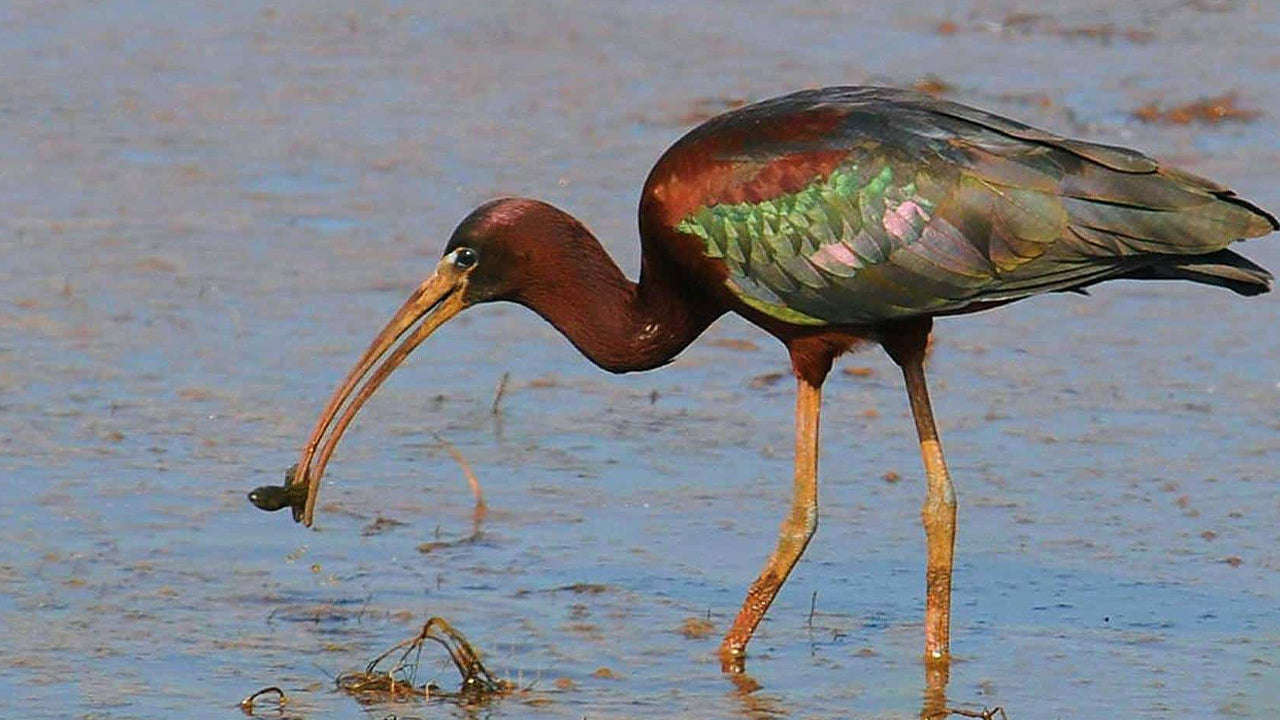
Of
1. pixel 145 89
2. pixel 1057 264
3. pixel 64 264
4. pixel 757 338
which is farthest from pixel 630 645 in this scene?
pixel 145 89

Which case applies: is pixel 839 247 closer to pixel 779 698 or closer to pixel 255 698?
pixel 779 698

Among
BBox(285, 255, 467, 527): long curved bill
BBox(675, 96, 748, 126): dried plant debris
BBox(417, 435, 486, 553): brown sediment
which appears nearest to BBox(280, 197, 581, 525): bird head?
BBox(285, 255, 467, 527): long curved bill

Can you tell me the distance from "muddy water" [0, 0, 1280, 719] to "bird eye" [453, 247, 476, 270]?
33.4 inches

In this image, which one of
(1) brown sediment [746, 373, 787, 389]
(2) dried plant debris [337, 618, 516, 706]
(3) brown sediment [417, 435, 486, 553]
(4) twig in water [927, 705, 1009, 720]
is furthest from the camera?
(1) brown sediment [746, 373, 787, 389]

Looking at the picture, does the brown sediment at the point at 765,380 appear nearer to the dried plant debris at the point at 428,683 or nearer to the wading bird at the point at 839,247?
the wading bird at the point at 839,247

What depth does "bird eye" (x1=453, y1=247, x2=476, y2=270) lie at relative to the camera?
291 inches

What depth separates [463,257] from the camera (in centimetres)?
739

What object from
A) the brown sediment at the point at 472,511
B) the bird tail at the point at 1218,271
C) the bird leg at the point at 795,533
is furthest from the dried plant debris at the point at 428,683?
the bird tail at the point at 1218,271

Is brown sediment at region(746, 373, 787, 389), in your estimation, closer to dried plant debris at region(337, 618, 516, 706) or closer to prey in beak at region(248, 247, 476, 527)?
prey in beak at region(248, 247, 476, 527)

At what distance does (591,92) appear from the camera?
45.8ft

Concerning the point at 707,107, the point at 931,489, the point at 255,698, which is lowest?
the point at 255,698

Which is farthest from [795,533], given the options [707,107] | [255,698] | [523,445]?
[707,107]

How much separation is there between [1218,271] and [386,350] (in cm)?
209

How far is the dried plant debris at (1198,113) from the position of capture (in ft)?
44.2
